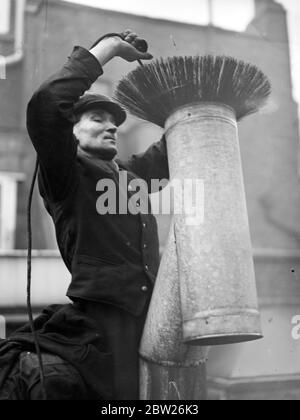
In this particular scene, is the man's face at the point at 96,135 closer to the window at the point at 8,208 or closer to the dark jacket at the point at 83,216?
the dark jacket at the point at 83,216

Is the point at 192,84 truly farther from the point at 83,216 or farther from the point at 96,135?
the point at 83,216

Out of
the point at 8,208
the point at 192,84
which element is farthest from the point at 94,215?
the point at 8,208

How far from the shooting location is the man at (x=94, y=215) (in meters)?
1.46

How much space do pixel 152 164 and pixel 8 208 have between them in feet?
14.2

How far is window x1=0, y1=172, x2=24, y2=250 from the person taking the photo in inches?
227

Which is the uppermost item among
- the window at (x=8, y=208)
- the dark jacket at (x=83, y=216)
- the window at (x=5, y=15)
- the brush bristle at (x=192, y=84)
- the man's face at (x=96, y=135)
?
the window at (x=5, y=15)

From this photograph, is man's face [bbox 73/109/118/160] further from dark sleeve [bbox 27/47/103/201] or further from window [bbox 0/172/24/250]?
window [bbox 0/172/24/250]

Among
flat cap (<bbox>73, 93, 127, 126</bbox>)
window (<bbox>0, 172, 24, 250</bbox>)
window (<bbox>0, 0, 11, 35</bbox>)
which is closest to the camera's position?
flat cap (<bbox>73, 93, 127, 126</bbox>)

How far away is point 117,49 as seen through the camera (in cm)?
159

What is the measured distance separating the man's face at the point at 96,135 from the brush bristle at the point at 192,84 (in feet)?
0.39

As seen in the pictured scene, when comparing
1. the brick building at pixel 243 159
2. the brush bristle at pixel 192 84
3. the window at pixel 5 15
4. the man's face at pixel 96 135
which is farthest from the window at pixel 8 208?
the brush bristle at pixel 192 84

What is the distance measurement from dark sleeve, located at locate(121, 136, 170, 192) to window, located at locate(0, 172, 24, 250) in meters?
4.08

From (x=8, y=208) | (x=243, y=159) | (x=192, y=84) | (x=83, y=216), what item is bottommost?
(x=83, y=216)

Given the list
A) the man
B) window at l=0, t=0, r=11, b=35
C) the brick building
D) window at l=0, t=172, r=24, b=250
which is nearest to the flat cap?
the man
